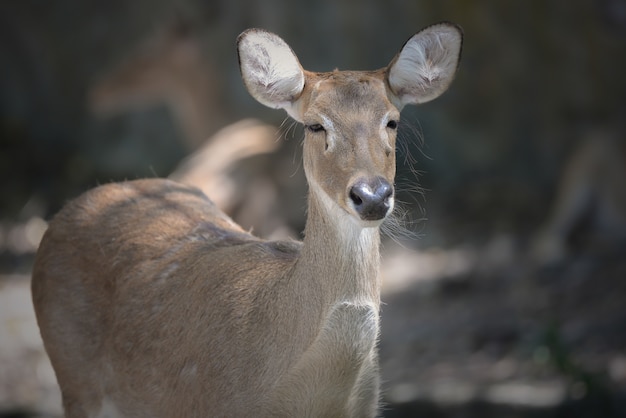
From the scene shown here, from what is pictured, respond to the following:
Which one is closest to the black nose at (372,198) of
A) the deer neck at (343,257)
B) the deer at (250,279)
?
the deer at (250,279)

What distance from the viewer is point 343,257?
425 centimetres

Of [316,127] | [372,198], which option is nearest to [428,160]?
[316,127]

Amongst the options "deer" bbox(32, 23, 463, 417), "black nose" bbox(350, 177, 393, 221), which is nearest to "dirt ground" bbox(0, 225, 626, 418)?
"deer" bbox(32, 23, 463, 417)

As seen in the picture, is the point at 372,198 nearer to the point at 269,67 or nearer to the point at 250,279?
the point at 269,67

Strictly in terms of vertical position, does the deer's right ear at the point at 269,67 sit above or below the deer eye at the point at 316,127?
above

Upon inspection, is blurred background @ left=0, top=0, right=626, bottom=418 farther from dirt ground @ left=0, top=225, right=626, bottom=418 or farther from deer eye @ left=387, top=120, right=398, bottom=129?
deer eye @ left=387, top=120, right=398, bottom=129

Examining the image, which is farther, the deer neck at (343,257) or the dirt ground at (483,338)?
the dirt ground at (483,338)

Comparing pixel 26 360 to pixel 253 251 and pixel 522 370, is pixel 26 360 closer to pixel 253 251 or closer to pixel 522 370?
pixel 522 370

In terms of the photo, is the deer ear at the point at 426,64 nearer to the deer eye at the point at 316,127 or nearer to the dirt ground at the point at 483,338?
the deer eye at the point at 316,127

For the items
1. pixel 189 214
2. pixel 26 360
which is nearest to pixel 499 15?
pixel 26 360

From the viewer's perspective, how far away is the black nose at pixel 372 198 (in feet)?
13.0

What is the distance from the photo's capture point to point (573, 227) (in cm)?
1127

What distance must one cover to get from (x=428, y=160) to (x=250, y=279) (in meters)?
8.92

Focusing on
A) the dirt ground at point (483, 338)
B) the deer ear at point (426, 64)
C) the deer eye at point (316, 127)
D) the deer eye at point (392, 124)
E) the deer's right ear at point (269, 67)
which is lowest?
the deer eye at point (316, 127)
